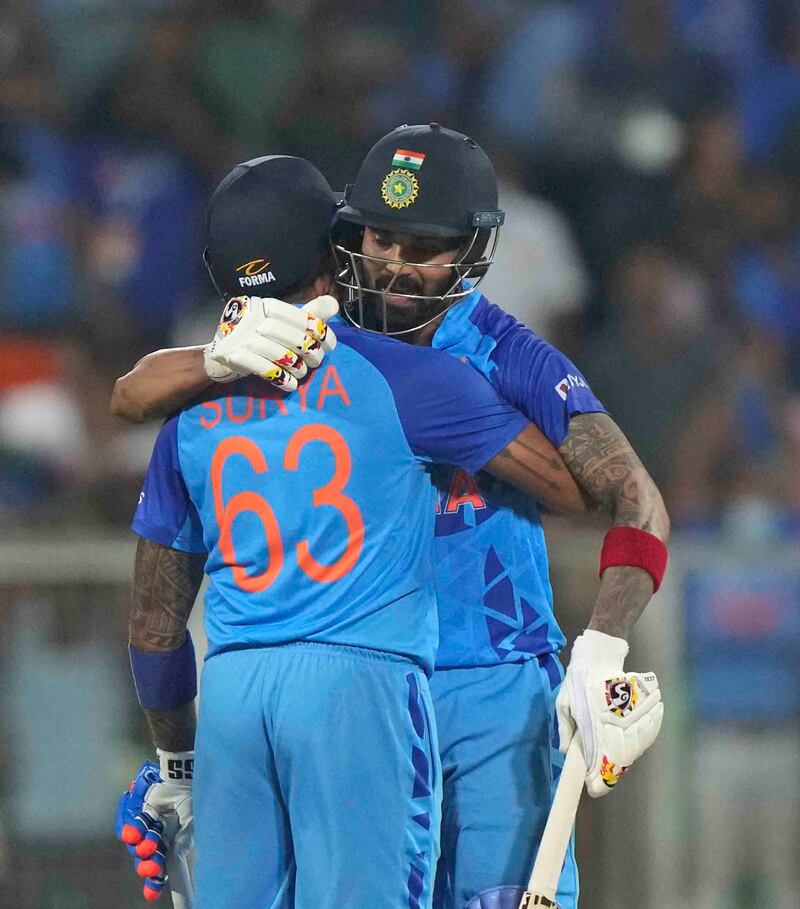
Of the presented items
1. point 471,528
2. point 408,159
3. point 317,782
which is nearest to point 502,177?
point 408,159

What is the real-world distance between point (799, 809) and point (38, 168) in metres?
4.08

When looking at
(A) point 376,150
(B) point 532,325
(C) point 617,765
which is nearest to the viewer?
(C) point 617,765

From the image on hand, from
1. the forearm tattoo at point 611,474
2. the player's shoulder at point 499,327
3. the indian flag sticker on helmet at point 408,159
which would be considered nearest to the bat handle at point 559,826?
the forearm tattoo at point 611,474

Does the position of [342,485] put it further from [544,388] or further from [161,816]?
[161,816]

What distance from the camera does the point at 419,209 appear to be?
3.15 metres

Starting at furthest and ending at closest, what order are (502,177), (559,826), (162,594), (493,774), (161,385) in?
(502,177)
(162,594)
(493,774)
(161,385)
(559,826)

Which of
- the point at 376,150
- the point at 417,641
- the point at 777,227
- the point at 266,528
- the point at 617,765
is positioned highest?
the point at 777,227

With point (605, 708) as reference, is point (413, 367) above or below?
above

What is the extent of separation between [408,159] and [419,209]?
116mm

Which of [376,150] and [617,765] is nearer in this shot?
[617,765]

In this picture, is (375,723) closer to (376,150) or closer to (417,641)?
(417,641)

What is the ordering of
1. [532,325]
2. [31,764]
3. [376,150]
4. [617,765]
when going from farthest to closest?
[532,325] < [31,764] < [376,150] < [617,765]

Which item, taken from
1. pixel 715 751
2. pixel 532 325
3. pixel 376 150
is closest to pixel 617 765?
pixel 376 150

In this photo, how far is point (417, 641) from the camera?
2.97 metres
